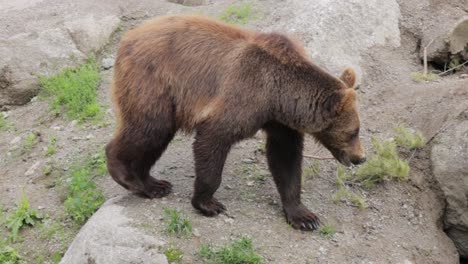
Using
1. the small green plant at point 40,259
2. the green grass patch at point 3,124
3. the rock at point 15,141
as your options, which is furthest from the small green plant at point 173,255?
the green grass patch at point 3,124

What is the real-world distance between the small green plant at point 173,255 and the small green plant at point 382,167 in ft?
7.78

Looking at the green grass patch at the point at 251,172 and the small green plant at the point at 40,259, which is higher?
the green grass patch at the point at 251,172

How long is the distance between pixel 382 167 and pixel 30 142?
410cm

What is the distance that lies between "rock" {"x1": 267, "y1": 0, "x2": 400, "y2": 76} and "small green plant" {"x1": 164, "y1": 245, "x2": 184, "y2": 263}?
12.0 ft

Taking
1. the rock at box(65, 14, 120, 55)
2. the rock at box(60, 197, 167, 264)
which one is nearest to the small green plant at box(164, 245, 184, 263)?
the rock at box(60, 197, 167, 264)

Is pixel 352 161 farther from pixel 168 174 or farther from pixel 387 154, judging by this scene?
pixel 168 174

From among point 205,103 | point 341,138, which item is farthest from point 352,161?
point 205,103

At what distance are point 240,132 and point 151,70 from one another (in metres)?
0.99

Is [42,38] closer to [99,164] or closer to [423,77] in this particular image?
[99,164]

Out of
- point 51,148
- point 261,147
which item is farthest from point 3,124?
point 261,147

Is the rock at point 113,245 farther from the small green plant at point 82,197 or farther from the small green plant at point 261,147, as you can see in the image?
the small green plant at point 261,147

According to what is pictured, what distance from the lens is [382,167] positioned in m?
6.56

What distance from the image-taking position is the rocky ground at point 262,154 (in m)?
5.63

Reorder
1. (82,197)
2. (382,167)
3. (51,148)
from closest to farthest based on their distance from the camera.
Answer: (82,197) < (382,167) < (51,148)
